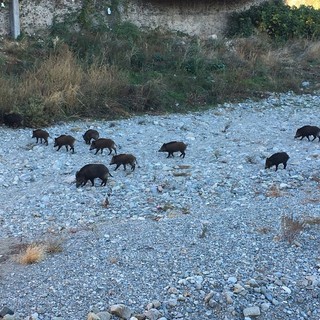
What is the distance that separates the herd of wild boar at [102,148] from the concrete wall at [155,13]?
7.42 meters

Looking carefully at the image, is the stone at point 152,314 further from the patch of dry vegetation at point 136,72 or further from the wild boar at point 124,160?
the patch of dry vegetation at point 136,72

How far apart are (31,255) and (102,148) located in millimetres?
5598

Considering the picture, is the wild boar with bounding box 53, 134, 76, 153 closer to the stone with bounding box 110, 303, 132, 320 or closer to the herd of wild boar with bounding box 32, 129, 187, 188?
the herd of wild boar with bounding box 32, 129, 187, 188

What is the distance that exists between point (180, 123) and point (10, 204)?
7221 millimetres

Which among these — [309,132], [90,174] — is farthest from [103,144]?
[309,132]

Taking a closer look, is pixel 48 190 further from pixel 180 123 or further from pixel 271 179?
pixel 180 123

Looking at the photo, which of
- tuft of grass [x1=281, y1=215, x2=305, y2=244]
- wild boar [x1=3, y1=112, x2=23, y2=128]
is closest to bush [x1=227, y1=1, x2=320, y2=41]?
wild boar [x1=3, y1=112, x2=23, y2=128]

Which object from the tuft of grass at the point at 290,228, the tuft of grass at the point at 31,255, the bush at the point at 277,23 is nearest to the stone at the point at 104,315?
the tuft of grass at the point at 31,255

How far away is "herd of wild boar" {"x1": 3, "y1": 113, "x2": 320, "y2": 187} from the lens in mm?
9898

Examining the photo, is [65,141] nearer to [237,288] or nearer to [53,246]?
[53,246]

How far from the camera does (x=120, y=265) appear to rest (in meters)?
6.79

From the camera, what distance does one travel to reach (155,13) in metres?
23.8

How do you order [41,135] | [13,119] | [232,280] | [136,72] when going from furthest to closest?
[136,72]
[13,119]
[41,135]
[232,280]

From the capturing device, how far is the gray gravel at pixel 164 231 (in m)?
5.98
